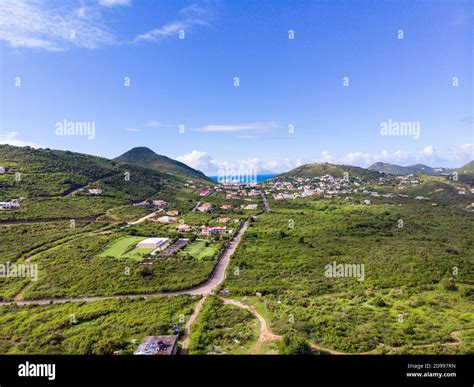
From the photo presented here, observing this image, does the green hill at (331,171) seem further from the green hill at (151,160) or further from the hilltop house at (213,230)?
the hilltop house at (213,230)

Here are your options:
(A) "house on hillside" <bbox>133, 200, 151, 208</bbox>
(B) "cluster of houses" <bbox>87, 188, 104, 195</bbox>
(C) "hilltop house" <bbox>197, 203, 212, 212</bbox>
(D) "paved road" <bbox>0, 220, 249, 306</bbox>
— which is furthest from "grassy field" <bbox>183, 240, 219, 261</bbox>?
(B) "cluster of houses" <bbox>87, 188, 104, 195</bbox>

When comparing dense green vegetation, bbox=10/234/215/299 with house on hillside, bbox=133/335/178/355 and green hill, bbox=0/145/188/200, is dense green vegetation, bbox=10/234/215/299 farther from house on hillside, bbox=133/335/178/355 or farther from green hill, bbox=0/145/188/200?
green hill, bbox=0/145/188/200

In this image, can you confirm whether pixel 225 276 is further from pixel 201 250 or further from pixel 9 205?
pixel 9 205

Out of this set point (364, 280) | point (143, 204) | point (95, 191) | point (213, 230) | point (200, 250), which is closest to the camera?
point (364, 280)

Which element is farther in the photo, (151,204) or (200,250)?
(151,204)

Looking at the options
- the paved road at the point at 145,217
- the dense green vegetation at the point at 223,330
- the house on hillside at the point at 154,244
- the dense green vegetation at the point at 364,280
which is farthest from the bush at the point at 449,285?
the paved road at the point at 145,217

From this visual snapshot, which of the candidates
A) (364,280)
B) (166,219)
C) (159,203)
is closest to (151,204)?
(159,203)
